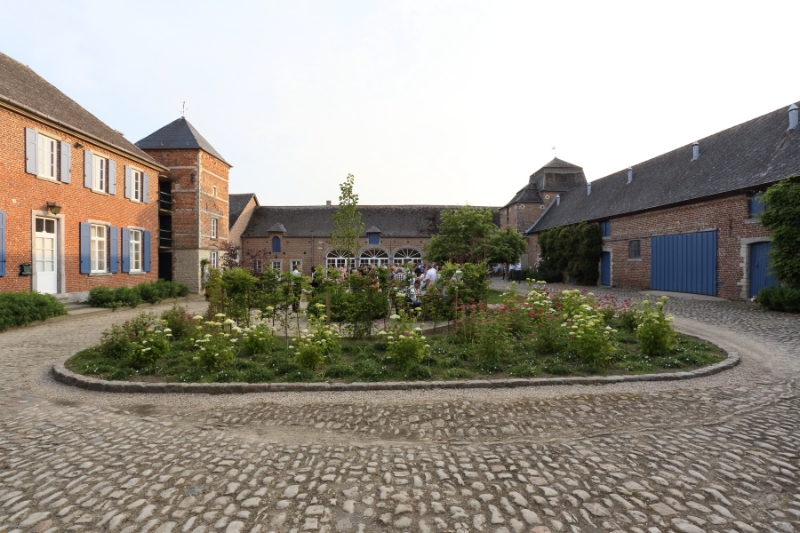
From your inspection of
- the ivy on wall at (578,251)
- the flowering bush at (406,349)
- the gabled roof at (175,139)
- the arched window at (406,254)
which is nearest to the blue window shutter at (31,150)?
the gabled roof at (175,139)

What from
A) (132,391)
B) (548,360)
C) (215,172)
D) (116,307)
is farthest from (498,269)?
(132,391)

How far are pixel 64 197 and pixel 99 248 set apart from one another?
8.38 feet

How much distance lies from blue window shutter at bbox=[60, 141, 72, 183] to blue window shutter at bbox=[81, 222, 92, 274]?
1572 millimetres

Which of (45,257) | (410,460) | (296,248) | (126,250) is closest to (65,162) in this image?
(45,257)

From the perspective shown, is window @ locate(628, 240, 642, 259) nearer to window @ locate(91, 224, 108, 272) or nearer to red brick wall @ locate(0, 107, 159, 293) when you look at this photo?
red brick wall @ locate(0, 107, 159, 293)

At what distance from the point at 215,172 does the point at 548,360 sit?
21833 millimetres

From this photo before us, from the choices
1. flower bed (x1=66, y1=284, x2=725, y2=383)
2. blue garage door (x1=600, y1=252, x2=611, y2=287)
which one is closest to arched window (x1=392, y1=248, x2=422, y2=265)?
blue garage door (x1=600, y1=252, x2=611, y2=287)

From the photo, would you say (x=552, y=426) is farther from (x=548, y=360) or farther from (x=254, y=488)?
(x=254, y=488)

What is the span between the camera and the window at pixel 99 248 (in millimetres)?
15539

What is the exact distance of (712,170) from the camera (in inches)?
671

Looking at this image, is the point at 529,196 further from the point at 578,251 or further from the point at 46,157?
the point at 46,157

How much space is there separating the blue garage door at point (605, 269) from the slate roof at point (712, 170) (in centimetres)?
209

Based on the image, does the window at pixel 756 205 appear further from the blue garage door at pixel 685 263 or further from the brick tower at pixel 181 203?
the brick tower at pixel 181 203

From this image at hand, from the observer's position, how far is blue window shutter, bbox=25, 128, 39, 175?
40.9 feet
